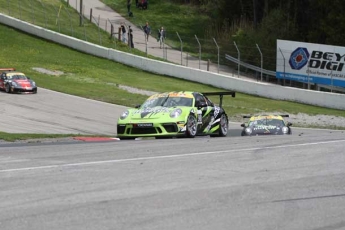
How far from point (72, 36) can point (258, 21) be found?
14446mm

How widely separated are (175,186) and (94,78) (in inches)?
1269

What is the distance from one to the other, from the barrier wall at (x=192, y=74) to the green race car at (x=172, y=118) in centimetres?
1605

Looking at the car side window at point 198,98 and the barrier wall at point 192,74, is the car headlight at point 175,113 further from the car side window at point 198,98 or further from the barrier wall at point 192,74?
the barrier wall at point 192,74

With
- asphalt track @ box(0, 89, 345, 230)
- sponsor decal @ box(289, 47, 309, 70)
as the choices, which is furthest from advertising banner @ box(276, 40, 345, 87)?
asphalt track @ box(0, 89, 345, 230)

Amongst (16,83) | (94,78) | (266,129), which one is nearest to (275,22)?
(94,78)

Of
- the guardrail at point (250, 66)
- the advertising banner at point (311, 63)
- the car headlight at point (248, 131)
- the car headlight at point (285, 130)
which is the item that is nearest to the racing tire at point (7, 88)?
the guardrail at point (250, 66)

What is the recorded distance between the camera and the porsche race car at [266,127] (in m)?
23.0

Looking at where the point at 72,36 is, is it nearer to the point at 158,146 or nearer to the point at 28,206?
the point at 158,146

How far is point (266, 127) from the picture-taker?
23.3m

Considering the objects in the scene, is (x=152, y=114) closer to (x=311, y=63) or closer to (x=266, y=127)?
(x=266, y=127)

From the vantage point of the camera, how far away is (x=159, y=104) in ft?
66.9

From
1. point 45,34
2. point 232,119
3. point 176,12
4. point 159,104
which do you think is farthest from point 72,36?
point 159,104

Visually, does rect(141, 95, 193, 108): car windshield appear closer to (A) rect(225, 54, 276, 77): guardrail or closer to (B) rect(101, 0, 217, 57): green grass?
(A) rect(225, 54, 276, 77): guardrail

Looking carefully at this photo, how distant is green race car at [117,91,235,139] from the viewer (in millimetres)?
19031
